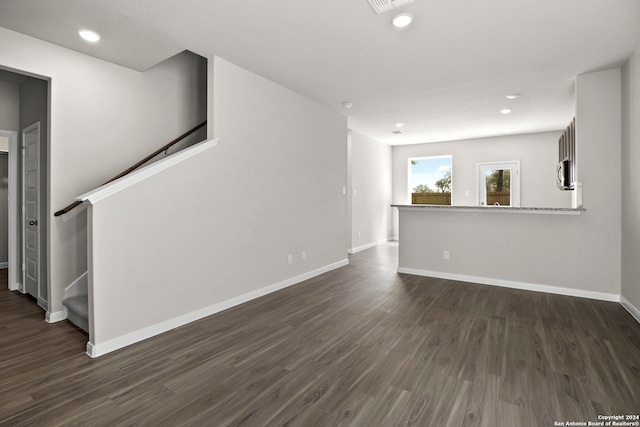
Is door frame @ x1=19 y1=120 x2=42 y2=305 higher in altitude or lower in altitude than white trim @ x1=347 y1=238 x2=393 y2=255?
higher

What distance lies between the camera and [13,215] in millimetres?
4180

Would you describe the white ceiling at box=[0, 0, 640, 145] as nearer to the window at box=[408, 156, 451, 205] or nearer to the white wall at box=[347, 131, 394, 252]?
the white wall at box=[347, 131, 394, 252]

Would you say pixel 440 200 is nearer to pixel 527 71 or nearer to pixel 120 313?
pixel 527 71

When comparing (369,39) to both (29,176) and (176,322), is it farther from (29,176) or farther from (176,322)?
(29,176)

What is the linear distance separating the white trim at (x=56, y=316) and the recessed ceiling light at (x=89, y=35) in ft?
8.79

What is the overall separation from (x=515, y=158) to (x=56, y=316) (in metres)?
8.69

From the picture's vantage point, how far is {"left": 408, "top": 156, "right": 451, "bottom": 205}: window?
27.8 ft

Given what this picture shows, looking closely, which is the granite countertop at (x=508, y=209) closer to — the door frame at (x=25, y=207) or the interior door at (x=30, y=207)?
the door frame at (x=25, y=207)

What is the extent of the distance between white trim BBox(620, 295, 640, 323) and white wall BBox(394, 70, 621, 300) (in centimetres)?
16

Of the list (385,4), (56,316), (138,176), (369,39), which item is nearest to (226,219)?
(138,176)

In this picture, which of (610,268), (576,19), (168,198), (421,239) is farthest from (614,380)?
(168,198)

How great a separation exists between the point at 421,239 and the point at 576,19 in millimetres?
3252

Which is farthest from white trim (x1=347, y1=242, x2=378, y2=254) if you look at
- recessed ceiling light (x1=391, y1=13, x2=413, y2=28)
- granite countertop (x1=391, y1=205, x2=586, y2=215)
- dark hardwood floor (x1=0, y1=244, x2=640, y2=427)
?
recessed ceiling light (x1=391, y1=13, x2=413, y2=28)

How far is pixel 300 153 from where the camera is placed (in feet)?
15.5
